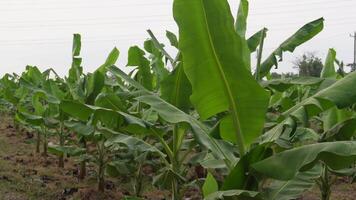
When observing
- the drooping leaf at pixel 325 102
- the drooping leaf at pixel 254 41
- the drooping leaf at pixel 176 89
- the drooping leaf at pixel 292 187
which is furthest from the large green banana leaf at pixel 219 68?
the drooping leaf at pixel 254 41

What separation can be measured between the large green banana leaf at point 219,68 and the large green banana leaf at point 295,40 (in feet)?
2.54

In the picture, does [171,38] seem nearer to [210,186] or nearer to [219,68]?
[210,186]

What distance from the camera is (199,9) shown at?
2322mm

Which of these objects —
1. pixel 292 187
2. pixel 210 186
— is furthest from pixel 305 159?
pixel 210 186

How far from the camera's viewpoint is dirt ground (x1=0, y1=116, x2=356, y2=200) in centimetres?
564

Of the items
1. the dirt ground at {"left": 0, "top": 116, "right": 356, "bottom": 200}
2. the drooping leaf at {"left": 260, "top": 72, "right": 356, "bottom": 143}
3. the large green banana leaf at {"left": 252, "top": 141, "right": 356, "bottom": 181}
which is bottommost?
the dirt ground at {"left": 0, "top": 116, "right": 356, "bottom": 200}

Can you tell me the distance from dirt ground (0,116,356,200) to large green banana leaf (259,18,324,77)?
9.56 ft

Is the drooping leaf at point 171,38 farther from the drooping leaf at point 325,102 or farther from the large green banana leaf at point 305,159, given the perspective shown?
the large green banana leaf at point 305,159

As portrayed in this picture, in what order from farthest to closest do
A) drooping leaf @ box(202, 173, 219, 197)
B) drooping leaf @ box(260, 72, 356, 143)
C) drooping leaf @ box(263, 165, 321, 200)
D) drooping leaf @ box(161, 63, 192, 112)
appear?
drooping leaf @ box(161, 63, 192, 112)
drooping leaf @ box(202, 173, 219, 197)
drooping leaf @ box(263, 165, 321, 200)
drooping leaf @ box(260, 72, 356, 143)

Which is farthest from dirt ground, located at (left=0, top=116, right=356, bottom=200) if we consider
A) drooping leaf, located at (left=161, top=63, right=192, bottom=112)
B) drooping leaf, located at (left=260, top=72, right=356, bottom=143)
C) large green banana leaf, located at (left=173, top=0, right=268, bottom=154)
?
drooping leaf, located at (left=260, top=72, right=356, bottom=143)

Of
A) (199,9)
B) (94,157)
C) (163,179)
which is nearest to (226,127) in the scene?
(199,9)

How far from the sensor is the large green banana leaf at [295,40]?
3.20m

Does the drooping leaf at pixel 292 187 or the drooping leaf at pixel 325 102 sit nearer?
the drooping leaf at pixel 325 102

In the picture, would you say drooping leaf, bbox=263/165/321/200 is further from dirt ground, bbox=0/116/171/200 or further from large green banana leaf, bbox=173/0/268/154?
dirt ground, bbox=0/116/171/200
